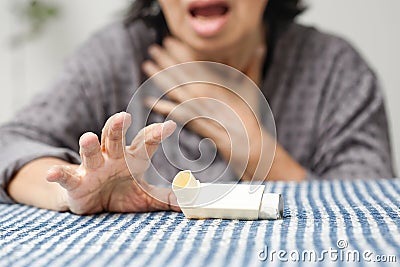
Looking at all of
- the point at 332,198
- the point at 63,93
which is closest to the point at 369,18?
the point at 63,93

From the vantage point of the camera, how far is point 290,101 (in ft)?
4.50

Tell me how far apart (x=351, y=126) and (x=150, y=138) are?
71 centimetres

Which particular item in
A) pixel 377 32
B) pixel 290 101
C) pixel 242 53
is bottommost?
pixel 377 32

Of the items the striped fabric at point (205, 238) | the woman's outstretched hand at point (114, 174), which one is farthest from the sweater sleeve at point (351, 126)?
the woman's outstretched hand at point (114, 174)

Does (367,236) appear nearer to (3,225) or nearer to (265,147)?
(3,225)

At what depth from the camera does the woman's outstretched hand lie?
64 centimetres

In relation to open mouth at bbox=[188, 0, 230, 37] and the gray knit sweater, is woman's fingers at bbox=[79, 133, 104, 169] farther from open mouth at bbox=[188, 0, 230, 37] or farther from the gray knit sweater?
open mouth at bbox=[188, 0, 230, 37]

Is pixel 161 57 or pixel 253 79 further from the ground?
pixel 161 57

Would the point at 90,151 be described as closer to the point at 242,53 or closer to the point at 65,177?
the point at 65,177

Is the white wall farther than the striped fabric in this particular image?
Yes

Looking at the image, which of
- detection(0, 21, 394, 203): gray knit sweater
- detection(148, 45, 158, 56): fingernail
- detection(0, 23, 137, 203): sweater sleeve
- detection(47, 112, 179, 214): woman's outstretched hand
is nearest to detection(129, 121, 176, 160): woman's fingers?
detection(47, 112, 179, 214): woman's outstretched hand

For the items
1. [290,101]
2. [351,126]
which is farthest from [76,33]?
[351,126]

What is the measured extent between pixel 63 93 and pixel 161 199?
1.92 ft

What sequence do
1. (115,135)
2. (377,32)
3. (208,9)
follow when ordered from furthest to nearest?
(377,32), (208,9), (115,135)
